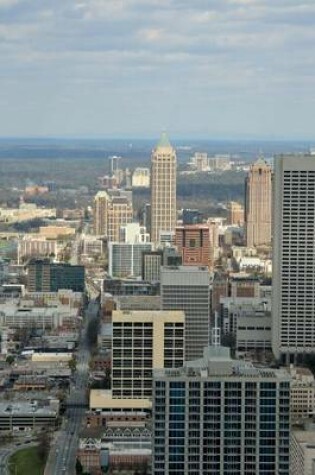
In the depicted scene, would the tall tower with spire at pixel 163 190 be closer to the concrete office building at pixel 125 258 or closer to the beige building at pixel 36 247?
the beige building at pixel 36 247

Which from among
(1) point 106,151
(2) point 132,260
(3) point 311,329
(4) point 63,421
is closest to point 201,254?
(2) point 132,260

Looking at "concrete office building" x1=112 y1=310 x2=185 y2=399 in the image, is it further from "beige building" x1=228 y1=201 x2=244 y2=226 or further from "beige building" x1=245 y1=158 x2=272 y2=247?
"beige building" x1=228 y1=201 x2=244 y2=226

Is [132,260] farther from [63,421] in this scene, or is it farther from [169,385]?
[169,385]

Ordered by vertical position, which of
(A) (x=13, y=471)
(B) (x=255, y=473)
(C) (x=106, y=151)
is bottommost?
(A) (x=13, y=471)

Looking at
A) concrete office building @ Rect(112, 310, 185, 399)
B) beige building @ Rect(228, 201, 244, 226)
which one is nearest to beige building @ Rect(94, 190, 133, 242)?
beige building @ Rect(228, 201, 244, 226)

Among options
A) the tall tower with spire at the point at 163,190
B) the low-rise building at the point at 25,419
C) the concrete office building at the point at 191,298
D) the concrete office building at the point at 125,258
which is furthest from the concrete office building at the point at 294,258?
the tall tower with spire at the point at 163,190

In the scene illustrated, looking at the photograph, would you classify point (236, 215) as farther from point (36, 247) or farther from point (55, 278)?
point (55, 278)

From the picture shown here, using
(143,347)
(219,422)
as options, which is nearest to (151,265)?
(143,347)
